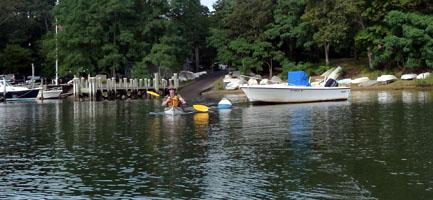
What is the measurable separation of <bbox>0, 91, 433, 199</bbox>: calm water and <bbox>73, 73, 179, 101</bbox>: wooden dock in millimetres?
30907

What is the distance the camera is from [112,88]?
64312 mm

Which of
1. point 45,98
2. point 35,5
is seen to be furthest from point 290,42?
point 35,5

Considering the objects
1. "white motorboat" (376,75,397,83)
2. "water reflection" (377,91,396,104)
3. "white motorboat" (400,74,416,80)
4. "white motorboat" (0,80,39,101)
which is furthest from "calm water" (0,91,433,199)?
"white motorboat" (0,80,39,101)

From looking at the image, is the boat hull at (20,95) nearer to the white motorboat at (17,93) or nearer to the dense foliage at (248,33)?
the white motorboat at (17,93)

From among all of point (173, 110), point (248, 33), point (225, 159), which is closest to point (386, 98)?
point (173, 110)

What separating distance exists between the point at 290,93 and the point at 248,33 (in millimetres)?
34240

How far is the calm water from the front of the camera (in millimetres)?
14172

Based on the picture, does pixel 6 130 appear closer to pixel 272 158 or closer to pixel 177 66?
pixel 272 158

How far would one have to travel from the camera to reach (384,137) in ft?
74.6

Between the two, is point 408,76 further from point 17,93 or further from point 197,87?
point 17,93

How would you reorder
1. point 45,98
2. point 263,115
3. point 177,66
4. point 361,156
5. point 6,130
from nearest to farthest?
point 361,156 → point 6,130 → point 263,115 → point 45,98 → point 177,66

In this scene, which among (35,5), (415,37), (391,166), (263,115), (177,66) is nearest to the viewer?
(391,166)

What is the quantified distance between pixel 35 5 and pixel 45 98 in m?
42.9

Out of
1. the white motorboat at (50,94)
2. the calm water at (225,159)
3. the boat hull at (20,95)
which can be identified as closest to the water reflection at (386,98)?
the calm water at (225,159)
